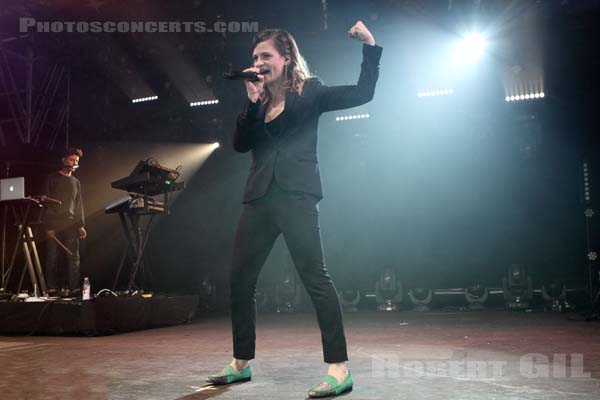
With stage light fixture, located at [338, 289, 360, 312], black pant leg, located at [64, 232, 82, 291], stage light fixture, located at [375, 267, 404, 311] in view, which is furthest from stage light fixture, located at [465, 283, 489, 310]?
black pant leg, located at [64, 232, 82, 291]

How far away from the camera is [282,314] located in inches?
289

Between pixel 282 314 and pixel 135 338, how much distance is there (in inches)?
119

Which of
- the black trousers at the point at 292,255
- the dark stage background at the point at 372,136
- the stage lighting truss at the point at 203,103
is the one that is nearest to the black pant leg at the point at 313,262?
the black trousers at the point at 292,255

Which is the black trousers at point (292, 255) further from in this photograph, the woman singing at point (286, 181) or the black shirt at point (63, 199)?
the black shirt at point (63, 199)

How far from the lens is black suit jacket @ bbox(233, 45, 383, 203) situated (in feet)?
7.15

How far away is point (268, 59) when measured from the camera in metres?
2.26

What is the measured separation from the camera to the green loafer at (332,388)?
202 centimetres

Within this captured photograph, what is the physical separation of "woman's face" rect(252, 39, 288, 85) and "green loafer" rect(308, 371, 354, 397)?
3.99 ft

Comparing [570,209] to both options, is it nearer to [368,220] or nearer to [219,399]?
[368,220]

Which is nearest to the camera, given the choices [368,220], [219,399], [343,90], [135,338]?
[219,399]

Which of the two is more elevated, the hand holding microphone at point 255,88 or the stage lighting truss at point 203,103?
the stage lighting truss at point 203,103

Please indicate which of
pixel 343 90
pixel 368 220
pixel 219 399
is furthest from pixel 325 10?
pixel 219 399

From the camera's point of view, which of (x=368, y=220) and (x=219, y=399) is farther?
(x=368, y=220)

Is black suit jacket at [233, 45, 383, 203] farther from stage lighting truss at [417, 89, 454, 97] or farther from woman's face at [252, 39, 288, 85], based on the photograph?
stage lighting truss at [417, 89, 454, 97]
